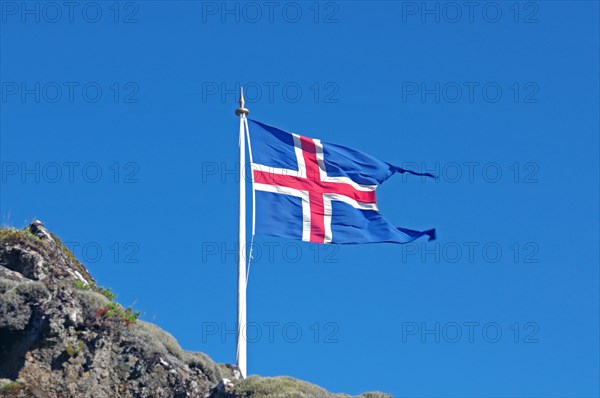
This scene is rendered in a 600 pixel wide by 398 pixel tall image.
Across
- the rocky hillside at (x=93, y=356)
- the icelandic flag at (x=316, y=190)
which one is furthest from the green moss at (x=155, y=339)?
the icelandic flag at (x=316, y=190)

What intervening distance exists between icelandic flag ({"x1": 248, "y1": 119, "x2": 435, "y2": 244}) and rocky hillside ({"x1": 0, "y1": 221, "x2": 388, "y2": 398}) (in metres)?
5.58

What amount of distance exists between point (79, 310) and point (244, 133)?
754cm

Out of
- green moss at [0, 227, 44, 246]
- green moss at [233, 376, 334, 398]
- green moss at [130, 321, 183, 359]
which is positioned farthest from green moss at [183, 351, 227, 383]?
green moss at [0, 227, 44, 246]

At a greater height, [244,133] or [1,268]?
[244,133]

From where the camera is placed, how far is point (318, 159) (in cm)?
2986

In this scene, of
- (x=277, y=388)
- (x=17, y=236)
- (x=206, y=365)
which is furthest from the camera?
(x=17, y=236)

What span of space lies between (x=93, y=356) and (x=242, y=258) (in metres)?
5.20

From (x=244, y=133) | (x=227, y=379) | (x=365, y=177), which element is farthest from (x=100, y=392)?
(x=365, y=177)

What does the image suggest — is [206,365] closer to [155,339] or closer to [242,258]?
[155,339]

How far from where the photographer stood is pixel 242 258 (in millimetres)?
26328

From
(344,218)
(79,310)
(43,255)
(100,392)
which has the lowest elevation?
(100,392)

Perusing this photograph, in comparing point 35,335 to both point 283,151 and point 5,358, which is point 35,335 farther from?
point 283,151

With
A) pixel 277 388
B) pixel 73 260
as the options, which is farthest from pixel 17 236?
pixel 277 388

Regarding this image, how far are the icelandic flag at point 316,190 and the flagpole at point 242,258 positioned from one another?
0.52 m
